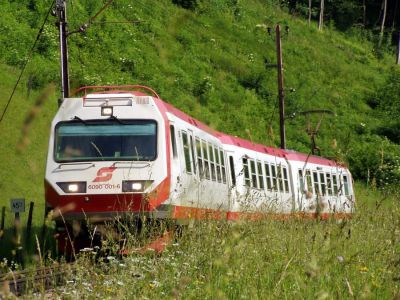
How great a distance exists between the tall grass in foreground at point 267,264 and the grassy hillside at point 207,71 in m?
16.2

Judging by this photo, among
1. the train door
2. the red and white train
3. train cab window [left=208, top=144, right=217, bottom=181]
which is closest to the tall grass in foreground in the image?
the red and white train

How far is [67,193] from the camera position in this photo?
44.3 feet

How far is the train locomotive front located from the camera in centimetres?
1334

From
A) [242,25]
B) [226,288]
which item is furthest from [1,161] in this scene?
[242,25]

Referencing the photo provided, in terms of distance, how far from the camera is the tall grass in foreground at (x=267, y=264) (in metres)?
5.64

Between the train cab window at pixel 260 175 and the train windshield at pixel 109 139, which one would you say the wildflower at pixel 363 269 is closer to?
the train windshield at pixel 109 139

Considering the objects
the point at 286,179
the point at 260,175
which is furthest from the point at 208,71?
the point at 260,175

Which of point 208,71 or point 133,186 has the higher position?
point 208,71

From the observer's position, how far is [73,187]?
13531 mm

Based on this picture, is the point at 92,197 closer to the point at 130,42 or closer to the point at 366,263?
the point at 366,263

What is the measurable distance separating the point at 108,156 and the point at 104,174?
401 millimetres

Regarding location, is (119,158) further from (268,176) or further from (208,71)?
(208,71)

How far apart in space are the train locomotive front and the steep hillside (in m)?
10.1

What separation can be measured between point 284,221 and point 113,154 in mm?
6397
